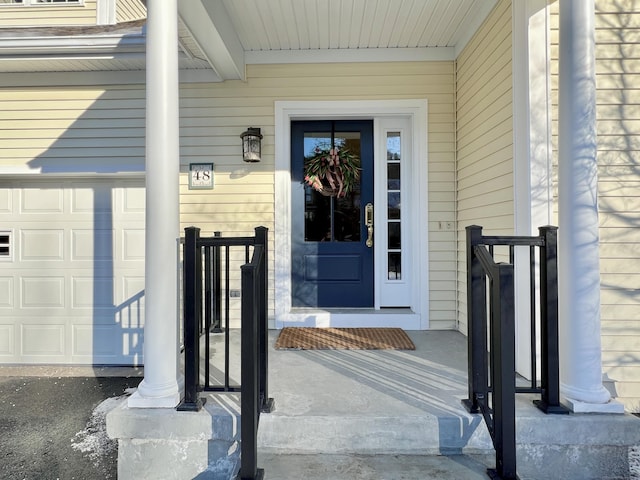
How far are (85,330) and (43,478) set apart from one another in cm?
171

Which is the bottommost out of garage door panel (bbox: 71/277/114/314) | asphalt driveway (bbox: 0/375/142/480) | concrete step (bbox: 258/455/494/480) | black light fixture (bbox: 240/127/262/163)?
asphalt driveway (bbox: 0/375/142/480)

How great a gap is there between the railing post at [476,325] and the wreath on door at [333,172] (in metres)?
1.93

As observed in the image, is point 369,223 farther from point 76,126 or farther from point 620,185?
point 76,126

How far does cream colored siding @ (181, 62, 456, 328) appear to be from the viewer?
3.58 metres

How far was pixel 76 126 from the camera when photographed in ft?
12.0

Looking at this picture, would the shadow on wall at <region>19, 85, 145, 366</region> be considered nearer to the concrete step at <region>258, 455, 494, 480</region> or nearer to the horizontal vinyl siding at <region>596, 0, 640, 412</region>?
the concrete step at <region>258, 455, 494, 480</region>

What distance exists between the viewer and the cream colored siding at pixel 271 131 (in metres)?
3.58

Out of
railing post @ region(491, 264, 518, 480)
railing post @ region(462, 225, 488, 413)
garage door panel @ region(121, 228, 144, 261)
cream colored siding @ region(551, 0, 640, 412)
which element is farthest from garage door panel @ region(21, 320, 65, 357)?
cream colored siding @ region(551, 0, 640, 412)

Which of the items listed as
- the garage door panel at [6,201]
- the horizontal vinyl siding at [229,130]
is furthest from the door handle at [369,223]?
the garage door panel at [6,201]

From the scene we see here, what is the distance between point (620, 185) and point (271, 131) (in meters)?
2.78

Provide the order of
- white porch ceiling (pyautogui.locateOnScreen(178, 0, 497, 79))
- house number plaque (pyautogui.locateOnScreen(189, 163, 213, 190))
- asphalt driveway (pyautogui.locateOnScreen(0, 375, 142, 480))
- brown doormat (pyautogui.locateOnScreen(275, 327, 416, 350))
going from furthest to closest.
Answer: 1. house number plaque (pyautogui.locateOnScreen(189, 163, 213, 190))
2. brown doormat (pyautogui.locateOnScreen(275, 327, 416, 350))
3. white porch ceiling (pyautogui.locateOnScreen(178, 0, 497, 79))
4. asphalt driveway (pyautogui.locateOnScreen(0, 375, 142, 480))

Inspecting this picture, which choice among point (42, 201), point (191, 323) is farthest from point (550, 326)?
point (42, 201)

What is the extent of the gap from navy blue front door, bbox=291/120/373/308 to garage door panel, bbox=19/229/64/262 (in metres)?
Answer: 2.20

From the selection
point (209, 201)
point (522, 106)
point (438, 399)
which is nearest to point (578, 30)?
point (522, 106)
